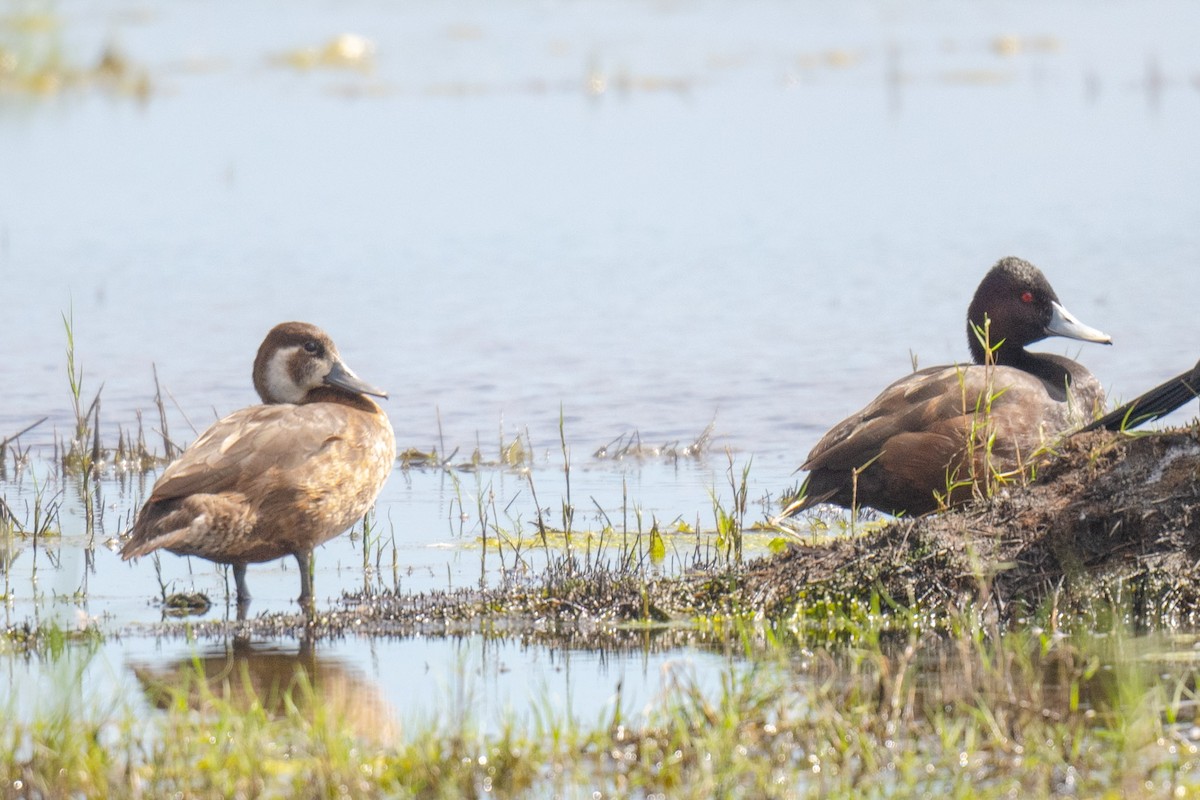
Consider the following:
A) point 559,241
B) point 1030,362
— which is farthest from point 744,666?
point 559,241

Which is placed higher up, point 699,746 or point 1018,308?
point 1018,308

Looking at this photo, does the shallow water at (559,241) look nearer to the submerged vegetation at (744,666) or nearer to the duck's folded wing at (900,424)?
the submerged vegetation at (744,666)

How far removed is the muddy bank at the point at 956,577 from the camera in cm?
610

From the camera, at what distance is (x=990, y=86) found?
75.9ft

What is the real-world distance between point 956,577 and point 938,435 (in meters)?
1.53

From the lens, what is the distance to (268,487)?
23.1 feet

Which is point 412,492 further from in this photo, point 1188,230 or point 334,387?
point 1188,230

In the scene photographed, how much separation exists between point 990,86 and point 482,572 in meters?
17.5

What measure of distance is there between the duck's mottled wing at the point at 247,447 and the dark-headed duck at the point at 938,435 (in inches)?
75.4

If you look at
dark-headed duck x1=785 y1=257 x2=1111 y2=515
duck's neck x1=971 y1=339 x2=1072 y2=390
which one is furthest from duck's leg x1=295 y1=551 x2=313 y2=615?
duck's neck x1=971 y1=339 x2=1072 y2=390

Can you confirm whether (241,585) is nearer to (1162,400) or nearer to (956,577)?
(956,577)

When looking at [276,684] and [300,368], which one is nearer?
[276,684]

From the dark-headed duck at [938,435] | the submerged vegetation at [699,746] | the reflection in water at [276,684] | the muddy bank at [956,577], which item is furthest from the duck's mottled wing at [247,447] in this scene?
the dark-headed duck at [938,435]

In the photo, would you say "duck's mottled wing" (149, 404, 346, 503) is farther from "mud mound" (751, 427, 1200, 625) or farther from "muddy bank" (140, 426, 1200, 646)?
"mud mound" (751, 427, 1200, 625)
